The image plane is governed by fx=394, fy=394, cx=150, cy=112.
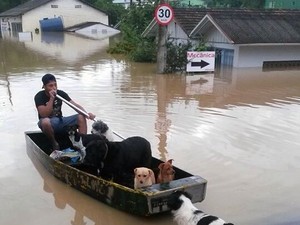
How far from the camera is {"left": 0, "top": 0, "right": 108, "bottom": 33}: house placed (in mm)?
52531

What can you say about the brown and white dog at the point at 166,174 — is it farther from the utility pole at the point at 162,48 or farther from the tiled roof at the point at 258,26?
the tiled roof at the point at 258,26

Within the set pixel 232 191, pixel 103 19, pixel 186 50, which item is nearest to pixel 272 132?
pixel 232 191

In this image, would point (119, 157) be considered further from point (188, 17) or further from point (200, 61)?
point (188, 17)

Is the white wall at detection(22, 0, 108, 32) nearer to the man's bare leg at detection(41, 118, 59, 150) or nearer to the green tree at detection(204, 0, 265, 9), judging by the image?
the green tree at detection(204, 0, 265, 9)

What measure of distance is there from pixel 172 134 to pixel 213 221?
468cm

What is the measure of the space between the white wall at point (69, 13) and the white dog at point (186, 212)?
52510mm

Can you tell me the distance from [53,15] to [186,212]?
178ft

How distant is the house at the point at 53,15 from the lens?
52.5 meters

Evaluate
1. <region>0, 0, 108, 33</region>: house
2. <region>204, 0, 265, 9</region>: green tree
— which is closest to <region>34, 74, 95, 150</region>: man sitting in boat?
<region>204, 0, 265, 9</region>: green tree

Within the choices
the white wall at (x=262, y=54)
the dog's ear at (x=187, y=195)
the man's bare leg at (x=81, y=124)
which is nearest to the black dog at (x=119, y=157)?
the dog's ear at (x=187, y=195)

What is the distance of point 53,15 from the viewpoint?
2159 inches

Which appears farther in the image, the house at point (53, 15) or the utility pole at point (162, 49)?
the house at point (53, 15)

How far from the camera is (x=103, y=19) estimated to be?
55.6 meters

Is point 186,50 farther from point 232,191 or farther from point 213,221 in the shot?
point 213,221
